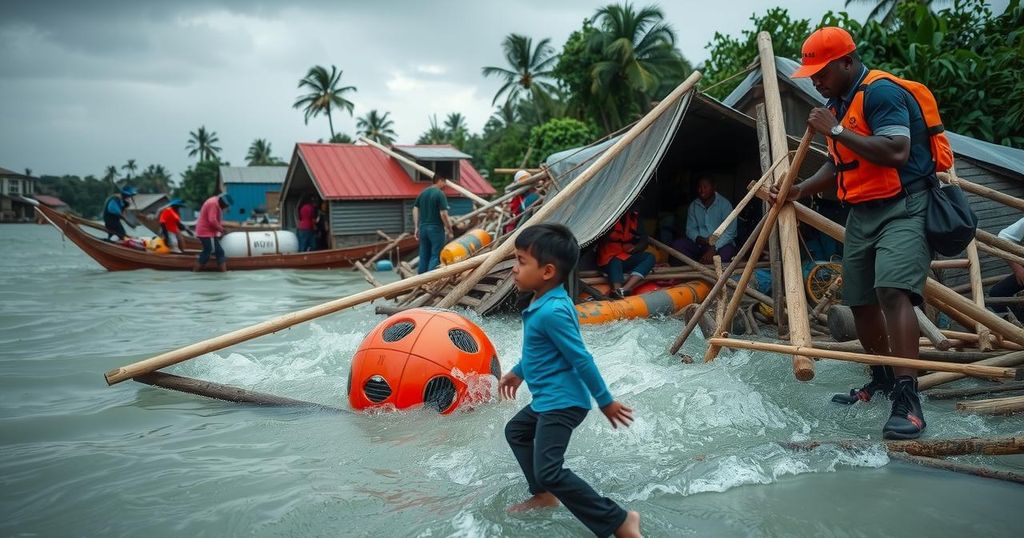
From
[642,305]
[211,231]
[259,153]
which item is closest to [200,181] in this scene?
[259,153]

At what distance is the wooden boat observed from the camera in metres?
18.0

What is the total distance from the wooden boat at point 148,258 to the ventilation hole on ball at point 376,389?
1529 centimetres

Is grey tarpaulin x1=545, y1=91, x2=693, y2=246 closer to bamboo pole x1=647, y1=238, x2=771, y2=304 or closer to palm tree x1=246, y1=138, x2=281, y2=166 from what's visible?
bamboo pole x1=647, y1=238, x2=771, y2=304

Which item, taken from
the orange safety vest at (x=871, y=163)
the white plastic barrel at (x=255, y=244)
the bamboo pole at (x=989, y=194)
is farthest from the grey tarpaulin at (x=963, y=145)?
the white plastic barrel at (x=255, y=244)

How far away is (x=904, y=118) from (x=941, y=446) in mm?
1748

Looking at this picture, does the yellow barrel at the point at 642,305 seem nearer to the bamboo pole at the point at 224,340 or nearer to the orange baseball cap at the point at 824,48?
the bamboo pole at the point at 224,340

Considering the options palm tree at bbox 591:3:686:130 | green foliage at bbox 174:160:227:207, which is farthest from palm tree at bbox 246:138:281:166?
palm tree at bbox 591:3:686:130

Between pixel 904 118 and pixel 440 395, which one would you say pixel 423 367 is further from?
pixel 904 118

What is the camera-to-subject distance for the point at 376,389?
196 inches

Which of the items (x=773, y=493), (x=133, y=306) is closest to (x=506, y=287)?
(x=773, y=493)

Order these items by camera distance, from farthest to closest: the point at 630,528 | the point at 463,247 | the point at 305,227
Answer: the point at 305,227, the point at 463,247, the point at 630,528

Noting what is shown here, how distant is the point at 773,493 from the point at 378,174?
22.5 meters

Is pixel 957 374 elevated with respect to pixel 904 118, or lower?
lower

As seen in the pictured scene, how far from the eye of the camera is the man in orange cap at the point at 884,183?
377 centimetres
